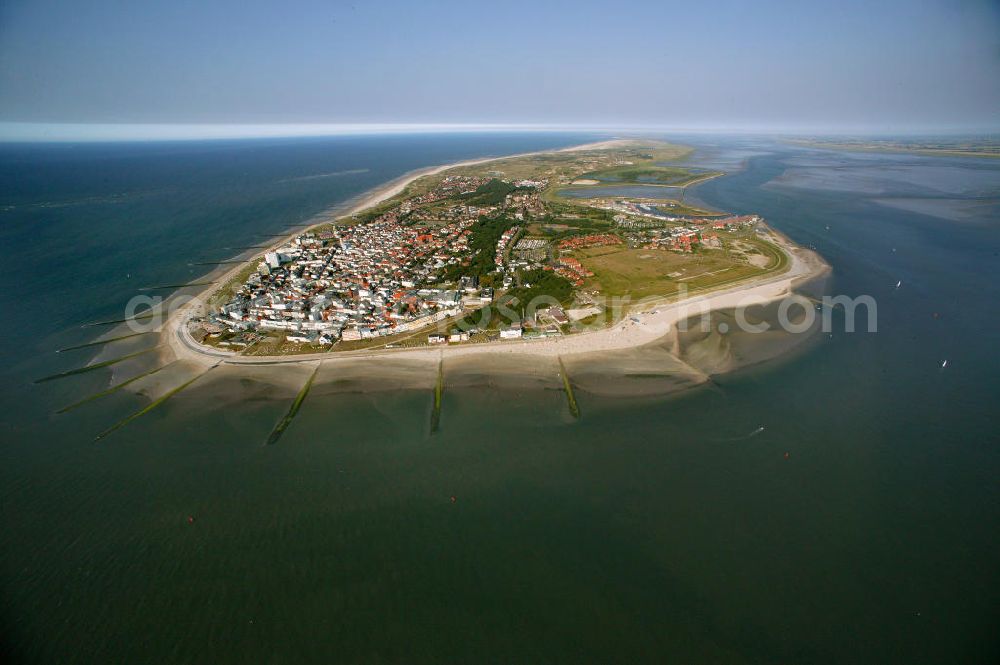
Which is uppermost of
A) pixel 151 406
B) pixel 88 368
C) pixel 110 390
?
pixel 88 368

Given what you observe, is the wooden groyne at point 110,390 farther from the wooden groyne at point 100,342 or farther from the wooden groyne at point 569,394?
the wooden groyne at point 569,394

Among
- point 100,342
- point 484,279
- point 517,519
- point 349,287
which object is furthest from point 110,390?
point 484,279

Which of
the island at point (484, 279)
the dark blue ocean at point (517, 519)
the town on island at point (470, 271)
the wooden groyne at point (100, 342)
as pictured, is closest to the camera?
the dark blue ocean at point (517, 519)

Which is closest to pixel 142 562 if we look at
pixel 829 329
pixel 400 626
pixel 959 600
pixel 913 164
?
pixel 400 626

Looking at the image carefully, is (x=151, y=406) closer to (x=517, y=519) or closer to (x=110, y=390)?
(x=110, y=390)

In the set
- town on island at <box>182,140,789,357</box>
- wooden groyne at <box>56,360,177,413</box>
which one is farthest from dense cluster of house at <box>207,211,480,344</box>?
wooden groyne at <box>56,360,177,413</box>

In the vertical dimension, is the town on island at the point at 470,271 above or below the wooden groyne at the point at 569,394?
above

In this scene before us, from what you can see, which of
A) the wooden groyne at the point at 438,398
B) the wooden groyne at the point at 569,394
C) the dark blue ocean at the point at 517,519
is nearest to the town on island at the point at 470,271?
the wooden groyne at the point at 438,398
